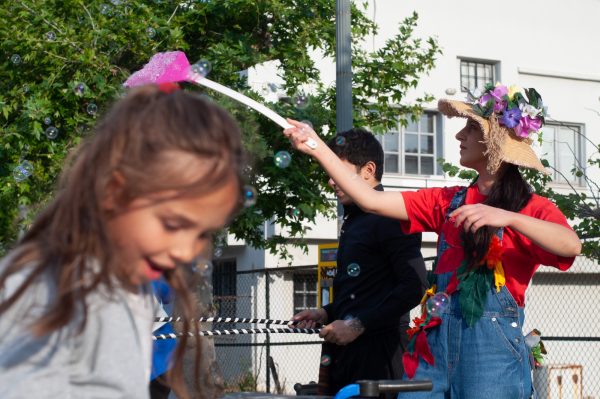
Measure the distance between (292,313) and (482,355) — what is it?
15.2 meters

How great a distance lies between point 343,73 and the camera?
319 inches

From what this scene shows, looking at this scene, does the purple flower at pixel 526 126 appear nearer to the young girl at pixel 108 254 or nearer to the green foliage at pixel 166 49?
the young girl at pixel 108 254

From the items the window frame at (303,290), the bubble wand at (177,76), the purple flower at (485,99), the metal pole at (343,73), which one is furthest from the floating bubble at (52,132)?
the window frame at (303,290)

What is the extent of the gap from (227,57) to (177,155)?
8.21m

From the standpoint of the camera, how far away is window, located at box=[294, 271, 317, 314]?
1895 cm

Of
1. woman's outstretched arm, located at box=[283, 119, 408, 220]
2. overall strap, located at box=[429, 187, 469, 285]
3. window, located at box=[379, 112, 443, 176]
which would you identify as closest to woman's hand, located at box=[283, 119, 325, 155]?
woman's outstretched arm, located at box=[283, 119, 408, 220]

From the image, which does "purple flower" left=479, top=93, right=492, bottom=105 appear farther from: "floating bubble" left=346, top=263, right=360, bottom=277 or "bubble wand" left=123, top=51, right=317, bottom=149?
"floating bubble" left=346, top=263, right=360, bottom=277

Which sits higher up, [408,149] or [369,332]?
[408,149]

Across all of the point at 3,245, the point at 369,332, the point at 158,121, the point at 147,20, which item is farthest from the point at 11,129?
the point at 158,121

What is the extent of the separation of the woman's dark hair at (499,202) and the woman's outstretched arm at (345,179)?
35 centimetres

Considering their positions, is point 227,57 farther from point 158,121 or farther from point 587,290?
point 587,290

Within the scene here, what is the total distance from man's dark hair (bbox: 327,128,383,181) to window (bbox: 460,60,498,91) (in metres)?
16.7

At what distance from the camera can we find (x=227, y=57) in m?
9.77

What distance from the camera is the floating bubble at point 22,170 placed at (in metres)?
8.53
